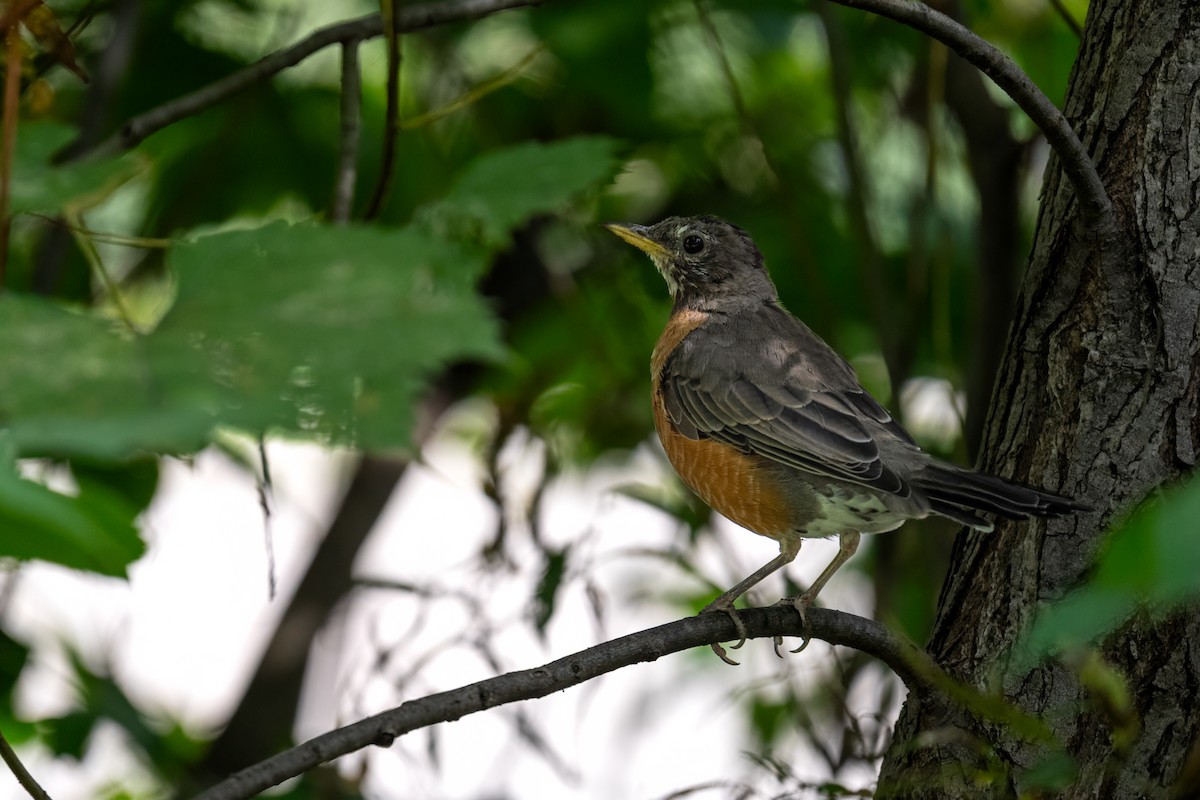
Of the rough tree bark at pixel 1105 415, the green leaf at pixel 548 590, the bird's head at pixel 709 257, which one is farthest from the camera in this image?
the bird's head at pixel 709 257

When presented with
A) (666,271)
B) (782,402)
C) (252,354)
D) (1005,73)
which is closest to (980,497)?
(1005,73)

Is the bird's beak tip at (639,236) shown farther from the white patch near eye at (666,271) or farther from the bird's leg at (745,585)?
the bird's leg at (745,585)

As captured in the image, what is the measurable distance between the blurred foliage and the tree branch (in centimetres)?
18

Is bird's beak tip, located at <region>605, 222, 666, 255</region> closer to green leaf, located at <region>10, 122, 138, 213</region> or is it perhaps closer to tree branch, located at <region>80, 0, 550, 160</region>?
tree branch, located at <region>80, 0, 550, 160</region>

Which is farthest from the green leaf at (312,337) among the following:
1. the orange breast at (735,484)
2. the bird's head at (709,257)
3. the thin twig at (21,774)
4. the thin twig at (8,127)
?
the bird's head at (709,257)

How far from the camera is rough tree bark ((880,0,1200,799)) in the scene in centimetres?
200

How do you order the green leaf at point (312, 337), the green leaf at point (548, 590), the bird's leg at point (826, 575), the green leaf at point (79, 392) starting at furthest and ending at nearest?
the green leaf at point (548, 590) → the bird's leg at point (826, 575) → the green leaf at point (312, 337) → the green leaf at point (79, 392)

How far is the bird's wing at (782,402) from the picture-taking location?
2.93 m

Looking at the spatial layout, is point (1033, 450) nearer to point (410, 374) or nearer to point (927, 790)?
point (927, 790)

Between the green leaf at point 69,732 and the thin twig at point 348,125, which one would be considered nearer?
the thin twig at point 348,125

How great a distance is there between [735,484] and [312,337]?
2.20 meters

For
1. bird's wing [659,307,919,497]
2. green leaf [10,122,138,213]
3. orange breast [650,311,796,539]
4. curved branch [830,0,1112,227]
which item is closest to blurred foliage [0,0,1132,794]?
green leaf [10,122,138,213]

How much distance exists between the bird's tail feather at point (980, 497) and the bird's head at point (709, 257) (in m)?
1.43

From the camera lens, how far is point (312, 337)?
3.20 feet
